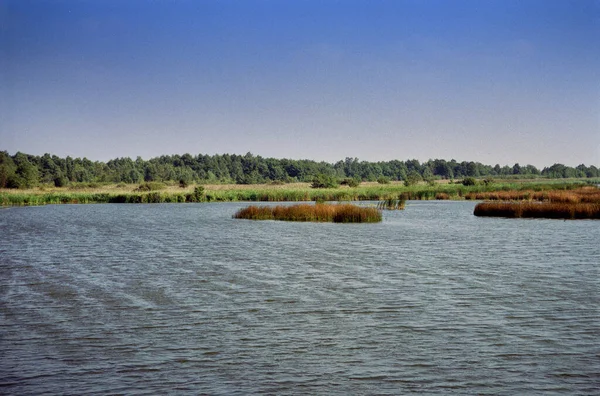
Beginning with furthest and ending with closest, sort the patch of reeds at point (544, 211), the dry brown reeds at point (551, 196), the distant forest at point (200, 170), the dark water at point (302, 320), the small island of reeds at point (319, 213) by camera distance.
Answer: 1. the distant forest at point (200, 170)
2. the dry brown reeds at point (551, 196)
3. the patch of reeds at point (544, 211)
4. the small island of reeds at point (319, 213)
5. the dark water at point (302, 320)

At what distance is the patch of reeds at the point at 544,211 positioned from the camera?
117 feet

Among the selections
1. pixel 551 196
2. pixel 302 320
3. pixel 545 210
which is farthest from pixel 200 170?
pixel 302 320

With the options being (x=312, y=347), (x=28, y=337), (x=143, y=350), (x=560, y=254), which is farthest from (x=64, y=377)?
(x=560, y=254)

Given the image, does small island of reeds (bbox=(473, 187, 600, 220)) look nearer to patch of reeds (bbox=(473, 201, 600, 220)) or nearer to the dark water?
patch of reeds (bbox=(473, 201, 600, 220))

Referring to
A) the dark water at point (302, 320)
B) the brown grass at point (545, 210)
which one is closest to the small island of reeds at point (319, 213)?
the brown grass at point (545, 210)

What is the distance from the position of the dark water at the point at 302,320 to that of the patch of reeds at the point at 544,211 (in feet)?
49.3

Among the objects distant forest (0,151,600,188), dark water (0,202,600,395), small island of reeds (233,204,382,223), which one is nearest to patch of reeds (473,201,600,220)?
small island of reeds (233,204,382,223)

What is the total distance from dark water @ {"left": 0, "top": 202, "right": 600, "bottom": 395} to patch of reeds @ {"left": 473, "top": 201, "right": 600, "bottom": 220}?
15.0 m

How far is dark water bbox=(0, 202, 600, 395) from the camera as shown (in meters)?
7.51

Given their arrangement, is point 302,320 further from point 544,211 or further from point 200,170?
point 200,170

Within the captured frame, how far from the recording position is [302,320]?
1060 cm

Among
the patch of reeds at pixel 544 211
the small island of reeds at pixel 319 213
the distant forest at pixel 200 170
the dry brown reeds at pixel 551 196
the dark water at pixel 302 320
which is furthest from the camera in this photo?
the distant forest at pixel 200 170

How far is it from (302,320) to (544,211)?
A: 30.5 m

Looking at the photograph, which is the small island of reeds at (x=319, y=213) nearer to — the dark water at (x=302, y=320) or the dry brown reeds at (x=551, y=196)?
the dark water at (x=302, y=320)
